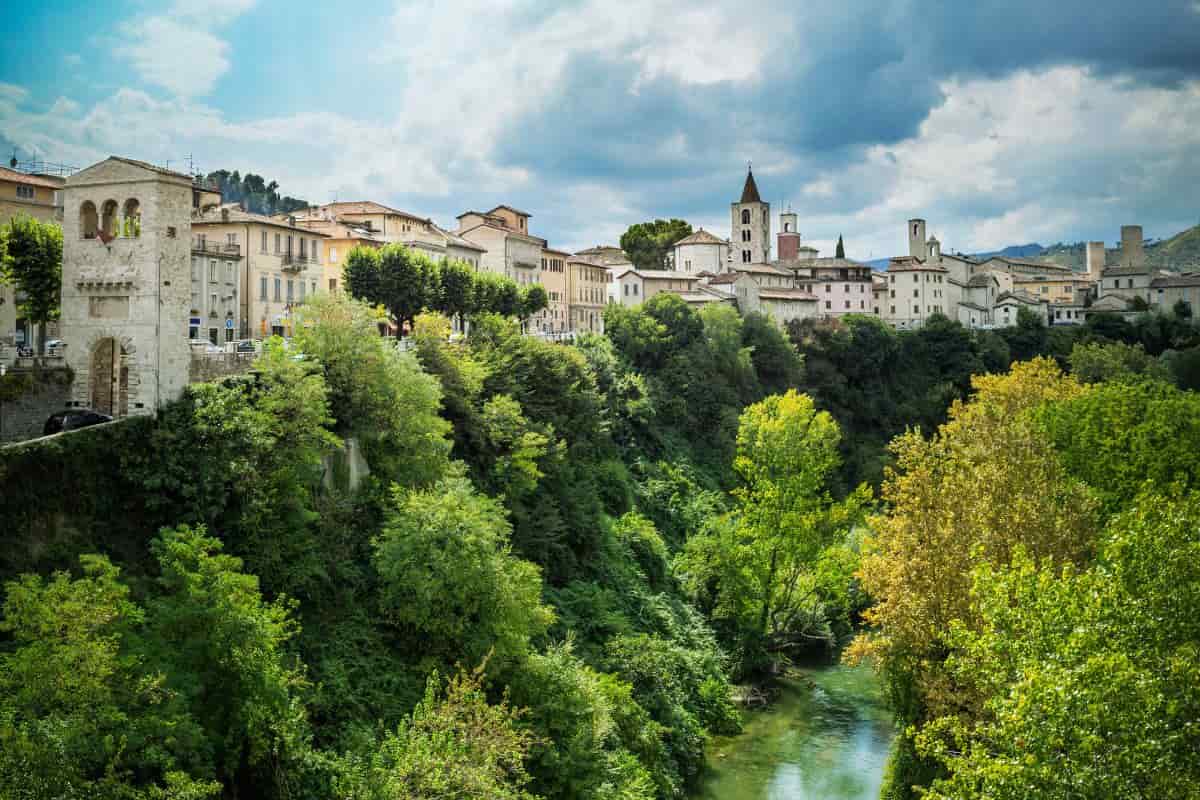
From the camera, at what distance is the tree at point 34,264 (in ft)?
132

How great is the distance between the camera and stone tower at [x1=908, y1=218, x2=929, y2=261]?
14275cm

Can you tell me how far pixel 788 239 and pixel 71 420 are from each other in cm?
12172

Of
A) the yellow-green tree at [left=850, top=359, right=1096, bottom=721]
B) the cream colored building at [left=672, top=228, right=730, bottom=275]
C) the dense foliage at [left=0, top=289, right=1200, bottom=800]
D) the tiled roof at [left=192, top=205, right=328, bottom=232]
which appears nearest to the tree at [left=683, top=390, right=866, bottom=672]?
the dense foliage at [left=0, top=289, right=1200, bottom=800]

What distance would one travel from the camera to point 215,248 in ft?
190

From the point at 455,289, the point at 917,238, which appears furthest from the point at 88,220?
the point at 917,238

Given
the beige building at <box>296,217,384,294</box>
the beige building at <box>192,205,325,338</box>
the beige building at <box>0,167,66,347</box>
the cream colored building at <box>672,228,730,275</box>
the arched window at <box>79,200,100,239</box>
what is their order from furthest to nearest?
the cream colored building at <box>672,228,730,275</box>, the beige building at <box>296,217,384,294</box>, the beige building at <box>192,205,325,338</box>, the beige building at <box>0,167,66,347</box>, the arched window at <box>79,200,100,239</box>

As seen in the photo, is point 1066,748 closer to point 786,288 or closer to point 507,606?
point 507,606

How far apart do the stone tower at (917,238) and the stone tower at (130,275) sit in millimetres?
124065

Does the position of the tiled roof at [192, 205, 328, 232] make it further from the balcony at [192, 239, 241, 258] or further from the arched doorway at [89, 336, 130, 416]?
the arched doorway at [89, 336, 130, 416]

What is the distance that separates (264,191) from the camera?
575 feet

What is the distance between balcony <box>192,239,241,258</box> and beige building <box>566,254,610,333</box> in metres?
46.7

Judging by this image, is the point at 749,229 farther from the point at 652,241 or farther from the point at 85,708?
the point at 85,708

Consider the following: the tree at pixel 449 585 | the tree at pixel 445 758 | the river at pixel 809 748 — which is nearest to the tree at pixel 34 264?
the tree at pixel 449 585

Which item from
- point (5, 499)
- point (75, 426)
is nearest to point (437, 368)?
point (75, 426)
